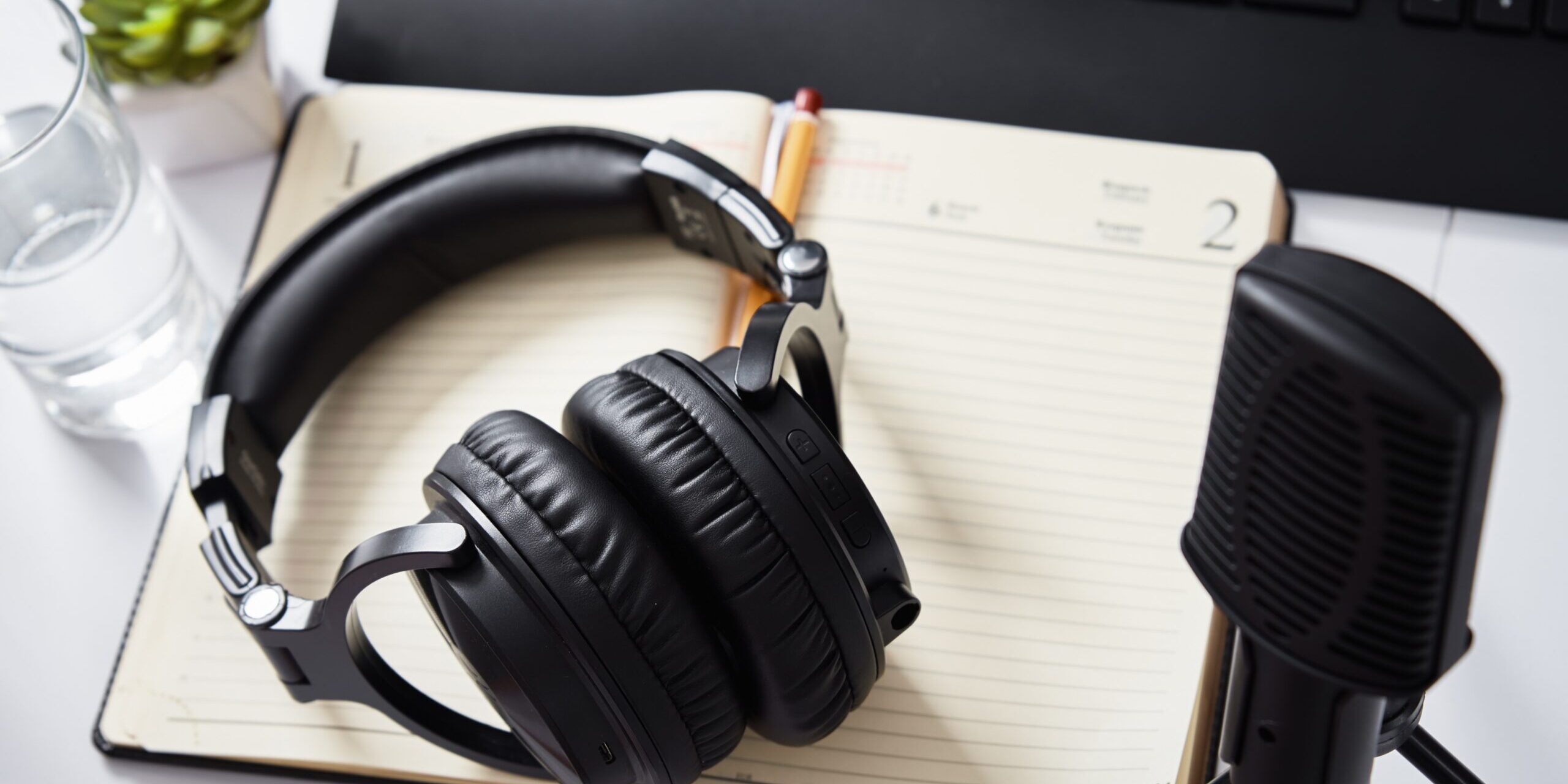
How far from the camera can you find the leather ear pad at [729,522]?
1.67 ft

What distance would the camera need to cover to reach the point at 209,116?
0.81 metres

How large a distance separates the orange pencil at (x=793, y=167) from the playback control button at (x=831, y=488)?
0.25 meters

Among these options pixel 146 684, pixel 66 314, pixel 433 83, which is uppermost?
pixel 433 83

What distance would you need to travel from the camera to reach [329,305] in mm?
698

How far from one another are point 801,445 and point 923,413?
21cm

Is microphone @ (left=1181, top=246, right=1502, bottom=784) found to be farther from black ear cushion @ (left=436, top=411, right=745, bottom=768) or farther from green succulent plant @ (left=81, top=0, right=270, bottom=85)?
green succulent plant @ (left=81, top=0, right=270, bottom=85)

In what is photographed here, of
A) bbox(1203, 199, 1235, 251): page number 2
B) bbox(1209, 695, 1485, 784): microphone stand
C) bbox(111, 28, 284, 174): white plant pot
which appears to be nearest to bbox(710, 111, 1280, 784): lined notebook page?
bbox(1203, 199, 1235, 251): page number 2

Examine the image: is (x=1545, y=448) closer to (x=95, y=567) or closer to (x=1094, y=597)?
(x=1094, y=597)

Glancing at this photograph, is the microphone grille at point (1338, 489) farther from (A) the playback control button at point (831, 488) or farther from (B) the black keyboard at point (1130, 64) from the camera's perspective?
(B) the black keyboard at point (1130, 64)

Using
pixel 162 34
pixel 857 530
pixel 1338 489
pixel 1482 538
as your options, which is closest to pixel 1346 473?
pixel 1338 489

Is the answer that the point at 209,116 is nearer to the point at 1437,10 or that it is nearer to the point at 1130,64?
the point at 1130,64

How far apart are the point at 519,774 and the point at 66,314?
1.30 feet

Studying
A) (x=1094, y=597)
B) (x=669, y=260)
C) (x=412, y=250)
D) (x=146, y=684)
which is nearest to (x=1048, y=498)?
(x=1094, y=597)

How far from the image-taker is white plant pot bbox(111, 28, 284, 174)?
790mm
